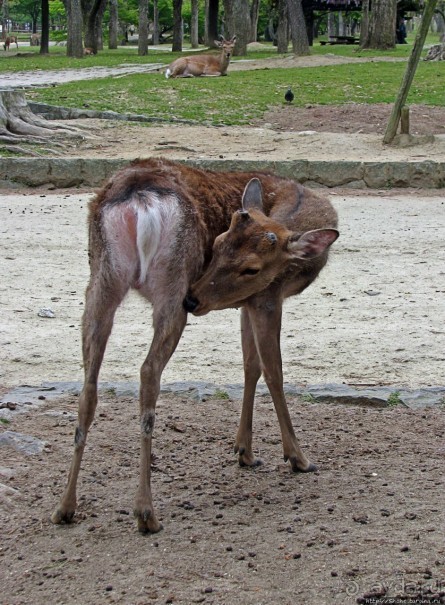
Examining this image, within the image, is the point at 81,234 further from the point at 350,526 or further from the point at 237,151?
the point at 350,526

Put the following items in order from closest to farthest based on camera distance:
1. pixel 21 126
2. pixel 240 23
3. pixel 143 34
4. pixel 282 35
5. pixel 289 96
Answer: pixel 21 126
pixel 289 96
pixel 240 23
pixel 282 35
pixel 143 34

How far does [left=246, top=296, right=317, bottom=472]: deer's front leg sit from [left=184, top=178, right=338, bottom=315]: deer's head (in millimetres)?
105

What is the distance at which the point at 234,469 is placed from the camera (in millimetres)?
4727

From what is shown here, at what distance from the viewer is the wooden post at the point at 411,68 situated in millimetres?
14375

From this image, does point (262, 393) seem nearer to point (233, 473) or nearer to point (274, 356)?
point (233, 473)

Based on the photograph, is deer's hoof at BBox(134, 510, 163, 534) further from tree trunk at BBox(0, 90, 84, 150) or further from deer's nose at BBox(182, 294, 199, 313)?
tree trunk at BBox(0, 90, 84, 150)

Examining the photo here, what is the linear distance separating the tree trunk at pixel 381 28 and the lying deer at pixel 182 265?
30.9m

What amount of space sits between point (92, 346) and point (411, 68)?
11.8 m

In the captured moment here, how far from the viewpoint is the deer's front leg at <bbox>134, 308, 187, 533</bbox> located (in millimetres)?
3939

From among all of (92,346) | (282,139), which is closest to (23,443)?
(92,346)

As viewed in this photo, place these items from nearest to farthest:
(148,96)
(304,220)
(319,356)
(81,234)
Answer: (304,220) → (319,356) → (81,234) → (148,96)

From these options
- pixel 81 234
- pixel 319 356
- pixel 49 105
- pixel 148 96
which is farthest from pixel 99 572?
pixel 148 96

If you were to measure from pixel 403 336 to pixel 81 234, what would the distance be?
4464mm

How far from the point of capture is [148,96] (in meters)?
20.3
